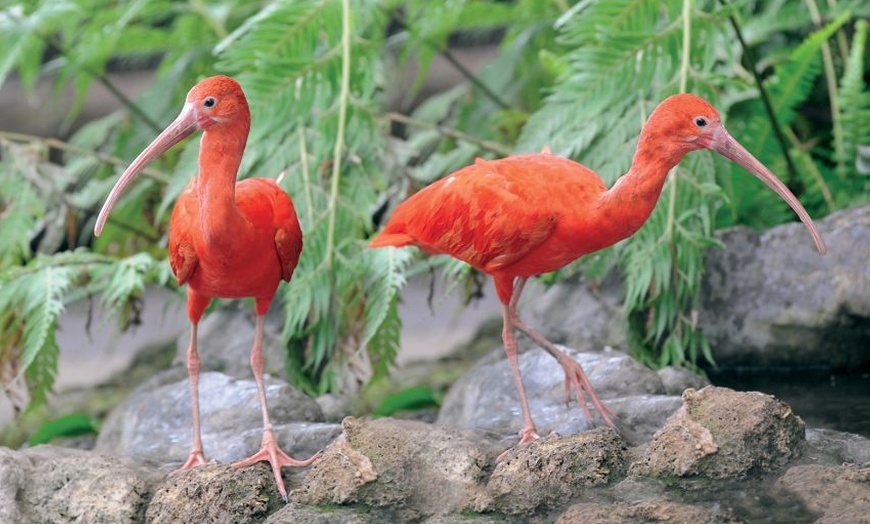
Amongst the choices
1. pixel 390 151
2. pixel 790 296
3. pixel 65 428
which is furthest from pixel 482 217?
pixel 65 428

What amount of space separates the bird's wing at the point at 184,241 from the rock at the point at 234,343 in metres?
1.58

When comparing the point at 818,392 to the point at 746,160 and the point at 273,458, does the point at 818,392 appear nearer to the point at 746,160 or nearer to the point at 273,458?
the point at 746,160

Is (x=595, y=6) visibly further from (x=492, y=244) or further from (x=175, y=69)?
(x=175, y=69)

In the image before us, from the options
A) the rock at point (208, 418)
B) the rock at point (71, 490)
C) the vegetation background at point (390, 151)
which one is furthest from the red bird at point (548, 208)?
the rock at point (71, 490)

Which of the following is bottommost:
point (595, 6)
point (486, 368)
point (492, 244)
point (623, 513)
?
point (486, 368)

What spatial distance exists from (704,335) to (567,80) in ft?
4.18

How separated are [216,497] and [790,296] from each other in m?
2.64

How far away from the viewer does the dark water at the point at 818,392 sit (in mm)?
4250

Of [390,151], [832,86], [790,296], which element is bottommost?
[790,296]

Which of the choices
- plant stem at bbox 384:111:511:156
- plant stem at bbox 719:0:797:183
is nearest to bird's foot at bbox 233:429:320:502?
plant stem at bbox 384:111:511:156

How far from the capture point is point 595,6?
5.11m

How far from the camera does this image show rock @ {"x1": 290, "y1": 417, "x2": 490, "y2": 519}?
140 inches

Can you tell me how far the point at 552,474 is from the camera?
3438 millimetres

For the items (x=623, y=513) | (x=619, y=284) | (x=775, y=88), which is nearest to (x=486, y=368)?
(x=619, y=284)
